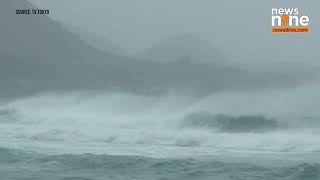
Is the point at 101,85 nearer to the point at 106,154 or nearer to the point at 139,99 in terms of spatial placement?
the point at 139,99

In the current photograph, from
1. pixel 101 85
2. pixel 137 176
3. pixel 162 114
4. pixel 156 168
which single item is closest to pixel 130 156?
pixel 156 168

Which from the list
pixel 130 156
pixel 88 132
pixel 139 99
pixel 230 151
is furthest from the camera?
pixel 139 99

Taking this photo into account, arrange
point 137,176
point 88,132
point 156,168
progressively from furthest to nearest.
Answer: point 88,132 → point 156,168 → point 137,176

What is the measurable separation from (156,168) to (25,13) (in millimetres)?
7746

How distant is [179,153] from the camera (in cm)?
1473

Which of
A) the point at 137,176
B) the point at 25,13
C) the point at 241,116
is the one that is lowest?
the point at 137,176

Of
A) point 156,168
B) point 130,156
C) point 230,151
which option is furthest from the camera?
point 230,151

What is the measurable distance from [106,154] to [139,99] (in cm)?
449

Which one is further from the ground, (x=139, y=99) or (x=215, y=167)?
(x=139, y=99)

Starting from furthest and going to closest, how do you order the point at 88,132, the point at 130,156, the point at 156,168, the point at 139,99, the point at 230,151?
1. the point at 139,99
2. the point at 88,132
3. the point at 230,151
4. the point at 130,156
5. the point at 156,168

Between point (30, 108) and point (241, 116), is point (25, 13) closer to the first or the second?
point (30, 108)

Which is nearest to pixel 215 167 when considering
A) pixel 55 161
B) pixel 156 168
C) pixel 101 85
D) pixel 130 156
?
pixel 156 168

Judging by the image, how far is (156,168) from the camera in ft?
40.7

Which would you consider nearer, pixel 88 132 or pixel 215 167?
pixel 215 167
